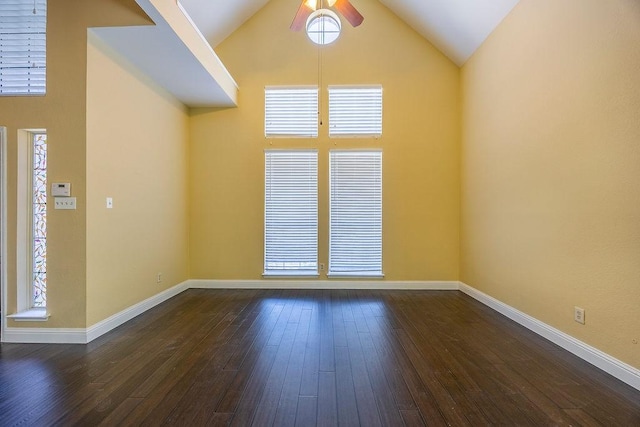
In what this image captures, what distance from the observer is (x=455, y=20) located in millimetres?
4113

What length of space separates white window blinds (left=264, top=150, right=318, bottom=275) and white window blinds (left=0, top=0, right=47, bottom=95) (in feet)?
9.21

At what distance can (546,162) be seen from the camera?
3.01 meters

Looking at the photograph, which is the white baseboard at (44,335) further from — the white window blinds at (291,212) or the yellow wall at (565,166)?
the yellow wall at (565,166)

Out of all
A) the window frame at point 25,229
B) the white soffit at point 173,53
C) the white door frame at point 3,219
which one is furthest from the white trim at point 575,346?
the white door frame at point 3,219

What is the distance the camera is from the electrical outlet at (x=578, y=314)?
102 inches

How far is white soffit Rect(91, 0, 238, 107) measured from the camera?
283cm

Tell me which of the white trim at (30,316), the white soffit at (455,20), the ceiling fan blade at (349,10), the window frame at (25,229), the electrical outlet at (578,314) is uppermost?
the white soffit at (455,20)

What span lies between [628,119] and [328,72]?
149 inches

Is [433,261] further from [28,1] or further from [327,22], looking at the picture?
[28,1]

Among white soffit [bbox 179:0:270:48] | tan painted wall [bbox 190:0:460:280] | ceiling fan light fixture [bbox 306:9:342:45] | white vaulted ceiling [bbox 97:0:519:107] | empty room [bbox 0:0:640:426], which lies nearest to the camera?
empty room [bbox 0:0:640:426]

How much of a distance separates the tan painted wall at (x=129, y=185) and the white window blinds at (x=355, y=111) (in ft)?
8.10

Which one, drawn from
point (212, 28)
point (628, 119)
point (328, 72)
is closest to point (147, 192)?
point (212, 28)

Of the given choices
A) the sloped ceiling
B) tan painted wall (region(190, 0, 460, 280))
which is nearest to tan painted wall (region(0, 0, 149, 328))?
the sloped ceiling

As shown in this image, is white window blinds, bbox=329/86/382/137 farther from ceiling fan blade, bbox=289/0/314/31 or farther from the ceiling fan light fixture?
ceiling fan blade, bbox=289/0/314/31
